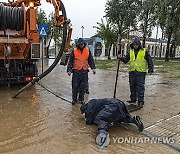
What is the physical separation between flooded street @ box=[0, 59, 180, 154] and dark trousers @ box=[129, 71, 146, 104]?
1.01 feet

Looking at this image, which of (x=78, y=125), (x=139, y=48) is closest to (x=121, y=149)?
(x=78, y=125)

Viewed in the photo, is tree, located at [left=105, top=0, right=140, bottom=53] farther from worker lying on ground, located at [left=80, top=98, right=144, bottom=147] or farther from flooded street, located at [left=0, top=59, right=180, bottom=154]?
worker lying on ground, located at [left=80, top=98, right=144, bottom=147]

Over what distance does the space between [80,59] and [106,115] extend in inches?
88.1

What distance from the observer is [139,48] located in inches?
237

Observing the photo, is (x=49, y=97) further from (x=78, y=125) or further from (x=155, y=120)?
(x=155, y=120)

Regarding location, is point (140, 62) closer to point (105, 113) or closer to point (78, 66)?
point (78, 66)

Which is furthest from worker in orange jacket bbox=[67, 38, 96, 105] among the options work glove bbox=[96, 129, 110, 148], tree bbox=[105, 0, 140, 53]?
tree bbox=[105, 0, 140, 53]

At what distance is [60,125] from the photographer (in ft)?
15.4

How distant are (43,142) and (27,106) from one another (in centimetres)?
218

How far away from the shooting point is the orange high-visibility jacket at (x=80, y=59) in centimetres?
619

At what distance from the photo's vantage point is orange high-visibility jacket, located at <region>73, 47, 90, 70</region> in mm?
6191

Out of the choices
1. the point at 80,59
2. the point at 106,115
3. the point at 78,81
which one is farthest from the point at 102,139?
the point at 80,59

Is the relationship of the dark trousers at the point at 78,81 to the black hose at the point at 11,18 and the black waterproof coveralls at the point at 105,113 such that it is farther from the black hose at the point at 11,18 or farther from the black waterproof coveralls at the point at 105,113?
the black hose at the point at 11,18

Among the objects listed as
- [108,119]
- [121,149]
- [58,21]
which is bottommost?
[121,149]
